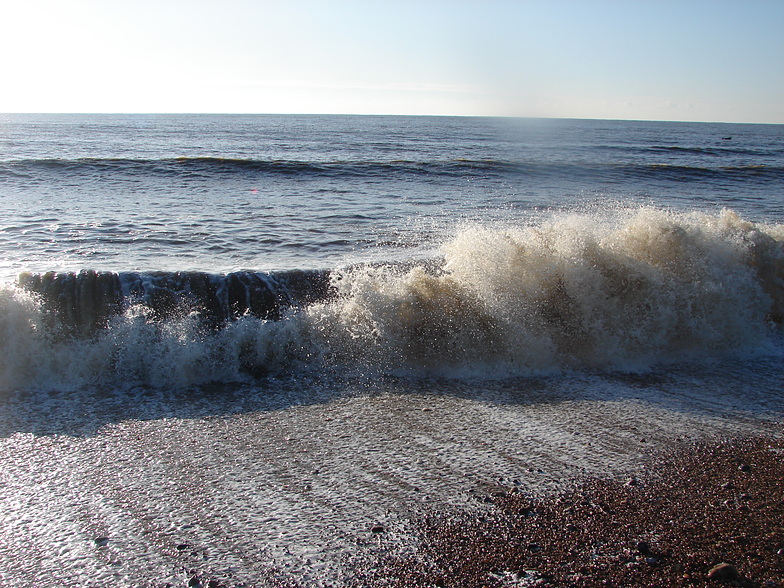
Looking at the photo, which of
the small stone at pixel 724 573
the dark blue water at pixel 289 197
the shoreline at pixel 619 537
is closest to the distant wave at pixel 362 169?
the dark blue water at pixel 289 197

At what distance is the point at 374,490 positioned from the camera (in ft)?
9.63

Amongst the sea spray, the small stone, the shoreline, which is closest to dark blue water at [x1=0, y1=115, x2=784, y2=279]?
the sea spray

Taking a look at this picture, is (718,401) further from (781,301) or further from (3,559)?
(3,559)

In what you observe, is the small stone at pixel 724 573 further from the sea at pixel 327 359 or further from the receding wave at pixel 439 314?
the receding wave at pixel 439 314

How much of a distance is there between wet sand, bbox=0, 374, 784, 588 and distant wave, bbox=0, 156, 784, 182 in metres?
13.9

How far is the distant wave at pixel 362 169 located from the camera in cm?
1623

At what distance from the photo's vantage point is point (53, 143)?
24656mm

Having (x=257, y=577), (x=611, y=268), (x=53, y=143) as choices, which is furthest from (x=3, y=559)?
(x=53, y=143)

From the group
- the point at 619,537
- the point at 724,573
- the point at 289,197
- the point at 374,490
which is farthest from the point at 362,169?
the point at 724,573

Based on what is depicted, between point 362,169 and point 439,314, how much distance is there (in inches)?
562

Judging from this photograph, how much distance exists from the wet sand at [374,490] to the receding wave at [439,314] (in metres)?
0.63

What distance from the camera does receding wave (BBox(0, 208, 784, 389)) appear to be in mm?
4652

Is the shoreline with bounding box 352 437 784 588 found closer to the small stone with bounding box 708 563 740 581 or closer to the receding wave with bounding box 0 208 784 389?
the small stone with bounding box 708 563 740 581

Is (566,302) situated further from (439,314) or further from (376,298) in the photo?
(376,298)
